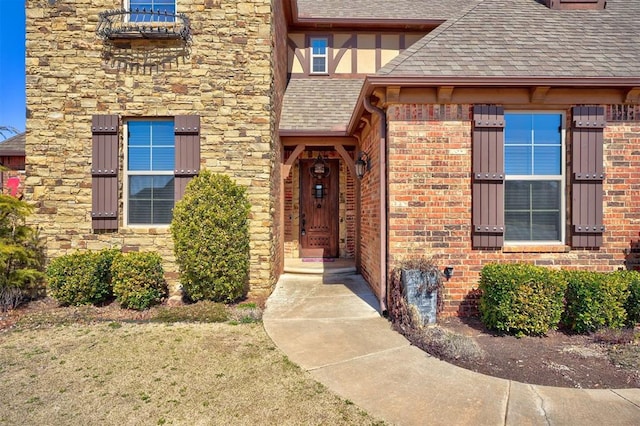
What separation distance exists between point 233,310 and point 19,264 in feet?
12.9

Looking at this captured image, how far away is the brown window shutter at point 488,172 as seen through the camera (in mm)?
4410

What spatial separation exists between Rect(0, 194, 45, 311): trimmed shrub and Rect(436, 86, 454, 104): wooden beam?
664 centimetres

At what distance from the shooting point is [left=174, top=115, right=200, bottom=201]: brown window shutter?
5516 millimetres

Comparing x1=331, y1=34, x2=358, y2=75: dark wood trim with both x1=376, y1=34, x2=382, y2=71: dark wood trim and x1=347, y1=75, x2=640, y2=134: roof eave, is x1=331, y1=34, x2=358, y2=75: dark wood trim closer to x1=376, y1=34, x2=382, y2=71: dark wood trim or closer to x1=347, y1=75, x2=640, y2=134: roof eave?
x1=376, y1=34, x2=382, y2=71: dark wood trim

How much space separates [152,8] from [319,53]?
4.33 m

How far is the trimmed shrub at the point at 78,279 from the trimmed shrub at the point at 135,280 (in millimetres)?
243

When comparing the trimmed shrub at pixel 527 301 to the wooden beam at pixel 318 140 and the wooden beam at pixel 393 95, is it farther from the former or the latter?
the wooden beam at pixel 318 140

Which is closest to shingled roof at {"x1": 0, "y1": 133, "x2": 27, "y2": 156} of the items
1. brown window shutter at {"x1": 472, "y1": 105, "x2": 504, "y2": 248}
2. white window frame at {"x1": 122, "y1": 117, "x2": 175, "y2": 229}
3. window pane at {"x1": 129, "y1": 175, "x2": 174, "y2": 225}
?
white window frame at {"x1": 122, "y1": 117, "x2": 175, "y2": 229}

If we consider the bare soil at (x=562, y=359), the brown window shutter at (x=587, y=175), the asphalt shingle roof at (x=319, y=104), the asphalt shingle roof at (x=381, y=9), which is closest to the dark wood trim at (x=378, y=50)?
the asphalt shingle roof at (x=381, y=9)

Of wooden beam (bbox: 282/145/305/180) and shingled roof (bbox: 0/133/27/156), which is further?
shingled roof (bbox: 0/133/27/156)

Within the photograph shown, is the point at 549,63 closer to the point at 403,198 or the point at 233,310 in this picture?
the point at 403,198

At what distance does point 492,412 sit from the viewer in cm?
244

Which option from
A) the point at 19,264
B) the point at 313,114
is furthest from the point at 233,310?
the point at 313,114

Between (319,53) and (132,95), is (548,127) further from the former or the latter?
(132,95)
